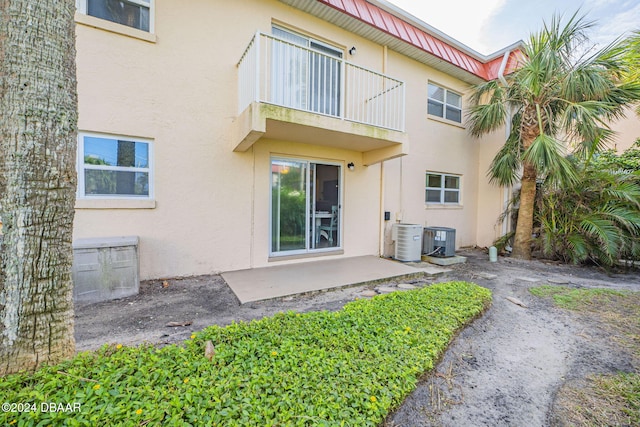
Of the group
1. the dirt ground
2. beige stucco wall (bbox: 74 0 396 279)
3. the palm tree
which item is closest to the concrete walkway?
the dirt ground

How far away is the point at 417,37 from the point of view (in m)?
7.68

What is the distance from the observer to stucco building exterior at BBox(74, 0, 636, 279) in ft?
15.1

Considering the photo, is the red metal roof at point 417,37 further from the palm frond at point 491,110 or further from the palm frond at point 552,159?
the palm frond at point 552,159

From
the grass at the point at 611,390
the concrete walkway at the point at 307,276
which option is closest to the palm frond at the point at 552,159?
the grass at the point at 611,390

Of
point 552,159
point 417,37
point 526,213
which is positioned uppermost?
point 417,37

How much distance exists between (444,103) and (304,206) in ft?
21.3

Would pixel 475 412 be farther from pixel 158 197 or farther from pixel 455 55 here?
pixel 455 55

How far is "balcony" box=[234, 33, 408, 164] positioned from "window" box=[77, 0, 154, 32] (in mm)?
1753

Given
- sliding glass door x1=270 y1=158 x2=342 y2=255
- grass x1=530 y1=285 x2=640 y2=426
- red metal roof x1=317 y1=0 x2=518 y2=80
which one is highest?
red metal roof x1=317 y1=0 x2=518 y2=80

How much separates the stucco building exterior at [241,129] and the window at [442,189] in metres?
1.45

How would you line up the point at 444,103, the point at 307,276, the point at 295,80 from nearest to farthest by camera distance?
1. the point at 307,276
2. the point at 295,80
3. the point at 444,103

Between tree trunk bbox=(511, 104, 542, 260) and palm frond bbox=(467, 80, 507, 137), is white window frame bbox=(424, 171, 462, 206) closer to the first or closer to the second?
palm frond bbox=(467, 80, 507, 137)

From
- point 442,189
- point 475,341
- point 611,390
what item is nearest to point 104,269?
point 475,341

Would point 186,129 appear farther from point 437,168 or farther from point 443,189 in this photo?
point 443,189
